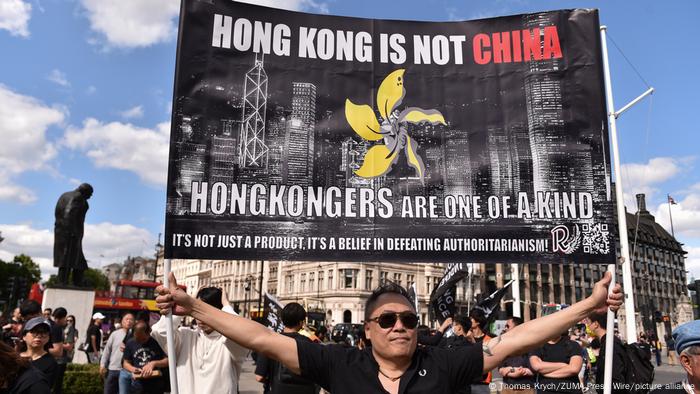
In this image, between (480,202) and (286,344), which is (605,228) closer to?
(480,202)

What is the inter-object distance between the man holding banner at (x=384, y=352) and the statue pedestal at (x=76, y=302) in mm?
14398

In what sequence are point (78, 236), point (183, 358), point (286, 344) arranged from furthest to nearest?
point (78, 236)
point (183, 358)
point (286, 344)

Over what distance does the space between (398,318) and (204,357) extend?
8.20 ft

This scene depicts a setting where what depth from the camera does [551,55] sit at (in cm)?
419

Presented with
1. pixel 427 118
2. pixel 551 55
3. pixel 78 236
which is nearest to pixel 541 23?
pixel 551 55

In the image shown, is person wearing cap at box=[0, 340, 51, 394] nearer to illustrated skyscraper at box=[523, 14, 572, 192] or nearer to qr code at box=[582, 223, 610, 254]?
illustrated skyscraper at box=[523, 14, 572, 192]

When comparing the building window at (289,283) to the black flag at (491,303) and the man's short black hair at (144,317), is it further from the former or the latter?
the man's short black hair at (144,317)

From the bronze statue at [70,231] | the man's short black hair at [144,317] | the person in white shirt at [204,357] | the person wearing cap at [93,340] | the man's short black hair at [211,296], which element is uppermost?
the bronze statue at [70,231]

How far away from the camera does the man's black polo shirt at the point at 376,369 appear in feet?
8.56

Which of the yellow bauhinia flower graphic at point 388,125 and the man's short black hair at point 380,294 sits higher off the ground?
the yellow bauhinia flower graphic at point 388,125

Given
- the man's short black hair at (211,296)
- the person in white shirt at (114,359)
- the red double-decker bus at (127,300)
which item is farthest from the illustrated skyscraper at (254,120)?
the red double-decker bus at (127,300)

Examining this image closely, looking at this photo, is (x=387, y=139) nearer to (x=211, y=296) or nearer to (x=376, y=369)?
(x=376, y=369)

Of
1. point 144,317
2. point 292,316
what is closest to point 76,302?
point 144,317

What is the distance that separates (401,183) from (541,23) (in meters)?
1.72
